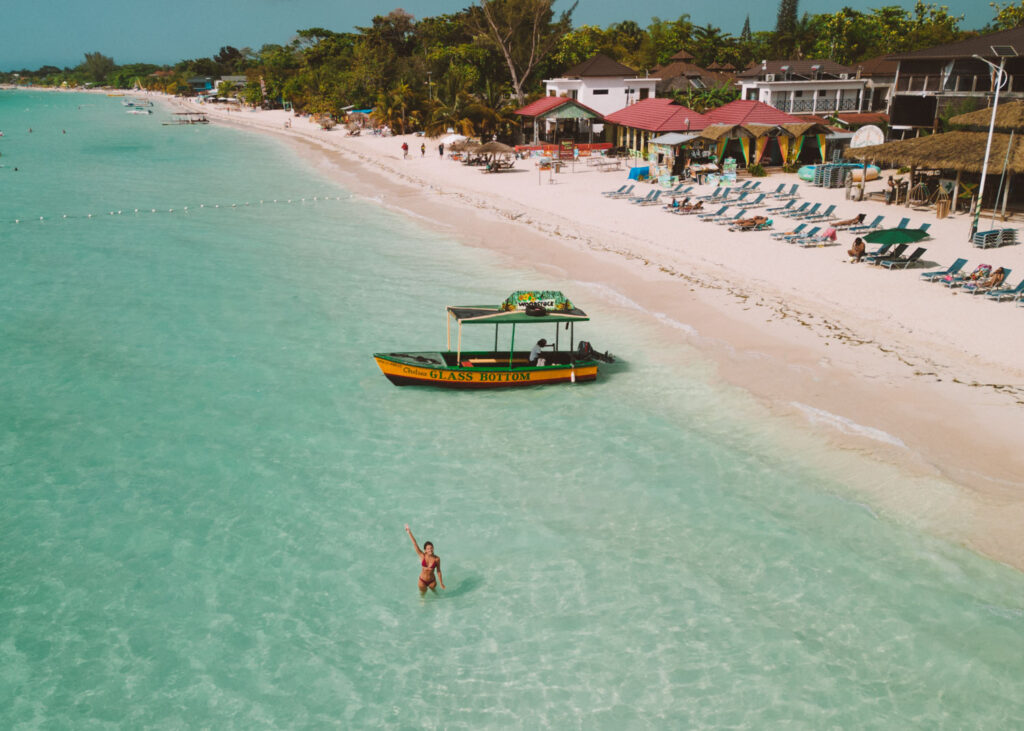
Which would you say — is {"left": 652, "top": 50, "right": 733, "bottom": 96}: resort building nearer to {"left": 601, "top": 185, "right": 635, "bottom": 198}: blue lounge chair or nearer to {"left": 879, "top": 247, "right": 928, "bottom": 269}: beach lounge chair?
{"left": 601, "top": 185, "right": 635, "bottom": 198}: blue lounge chair

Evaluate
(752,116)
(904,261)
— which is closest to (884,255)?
(904,261)

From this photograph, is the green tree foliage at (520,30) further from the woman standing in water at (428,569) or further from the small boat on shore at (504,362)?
the woman standing in water at (428,569)

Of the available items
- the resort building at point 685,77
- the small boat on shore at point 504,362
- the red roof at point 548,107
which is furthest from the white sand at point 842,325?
the resort building at point 685,77

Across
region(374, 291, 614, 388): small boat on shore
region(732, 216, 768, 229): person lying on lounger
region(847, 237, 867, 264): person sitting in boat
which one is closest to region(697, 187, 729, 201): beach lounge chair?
region(732, 216, 768, 229): person lying on lounger

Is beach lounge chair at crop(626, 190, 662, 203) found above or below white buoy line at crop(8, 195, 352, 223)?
above

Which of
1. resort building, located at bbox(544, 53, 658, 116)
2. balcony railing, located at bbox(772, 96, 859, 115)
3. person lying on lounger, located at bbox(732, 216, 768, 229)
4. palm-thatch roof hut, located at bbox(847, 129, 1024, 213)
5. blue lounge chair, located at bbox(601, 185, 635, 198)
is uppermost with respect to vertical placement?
resort building, located at bbox(544, 53, 658, 116)
